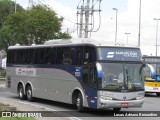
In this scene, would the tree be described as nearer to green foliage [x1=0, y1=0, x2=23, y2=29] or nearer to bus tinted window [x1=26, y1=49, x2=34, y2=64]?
bus tinted window [x1=26, y1=49, x2=34, y2=64]

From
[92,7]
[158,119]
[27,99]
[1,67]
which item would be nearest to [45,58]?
[27,99]

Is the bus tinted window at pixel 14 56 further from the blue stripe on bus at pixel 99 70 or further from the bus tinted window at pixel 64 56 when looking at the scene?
the blue stripe on bus at pixel 99 70

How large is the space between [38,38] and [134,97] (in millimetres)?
33170

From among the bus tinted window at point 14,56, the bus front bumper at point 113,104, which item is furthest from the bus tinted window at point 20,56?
the bus front bumper at point 113,104

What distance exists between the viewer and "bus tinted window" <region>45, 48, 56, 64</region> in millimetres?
21500

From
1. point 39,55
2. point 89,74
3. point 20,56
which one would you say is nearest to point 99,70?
point 89,74

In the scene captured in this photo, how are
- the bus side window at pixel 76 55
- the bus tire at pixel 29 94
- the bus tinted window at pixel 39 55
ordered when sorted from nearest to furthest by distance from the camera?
the bus side window at pixel 76 55, the bus tinted window at pixel 39 55, the bus tire at pixel 29 94

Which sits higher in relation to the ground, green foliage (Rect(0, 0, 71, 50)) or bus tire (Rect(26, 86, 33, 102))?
green foliage (Rect(0, 0, 71, 50))

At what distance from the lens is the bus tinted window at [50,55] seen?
21500 mm

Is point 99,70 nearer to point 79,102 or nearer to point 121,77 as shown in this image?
point 121,77

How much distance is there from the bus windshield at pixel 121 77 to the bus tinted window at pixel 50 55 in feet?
14.4

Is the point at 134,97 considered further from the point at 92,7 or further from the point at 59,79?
the point at 92,7

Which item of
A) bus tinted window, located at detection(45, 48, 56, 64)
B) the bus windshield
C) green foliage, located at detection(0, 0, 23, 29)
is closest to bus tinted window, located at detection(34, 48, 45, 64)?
bus tinted window, located at detection(45, 48, 56, 64)

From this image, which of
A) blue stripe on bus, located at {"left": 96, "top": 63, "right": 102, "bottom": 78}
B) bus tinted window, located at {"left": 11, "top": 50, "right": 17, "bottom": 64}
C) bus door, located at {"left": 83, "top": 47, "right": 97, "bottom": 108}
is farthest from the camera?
bus tinted window, located at {"left": 11, "top": 50, "right": 17, "bottom": 64}
